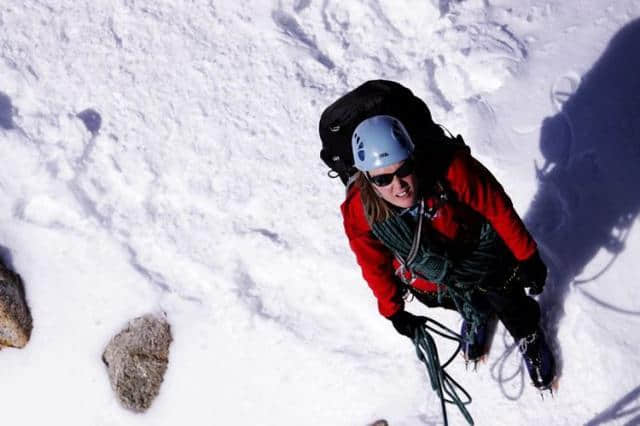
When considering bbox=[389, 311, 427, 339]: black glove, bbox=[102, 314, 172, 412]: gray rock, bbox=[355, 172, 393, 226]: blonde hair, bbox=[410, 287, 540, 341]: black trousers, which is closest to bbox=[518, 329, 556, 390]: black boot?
bbox=[410, 287, 540, 341]: black trousers

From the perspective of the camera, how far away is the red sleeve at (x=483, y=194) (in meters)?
3.08

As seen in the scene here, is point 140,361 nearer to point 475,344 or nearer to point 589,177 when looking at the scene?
point 475,344

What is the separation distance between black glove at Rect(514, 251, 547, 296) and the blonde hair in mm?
948

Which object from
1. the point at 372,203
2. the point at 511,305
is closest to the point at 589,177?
the point at 511,305

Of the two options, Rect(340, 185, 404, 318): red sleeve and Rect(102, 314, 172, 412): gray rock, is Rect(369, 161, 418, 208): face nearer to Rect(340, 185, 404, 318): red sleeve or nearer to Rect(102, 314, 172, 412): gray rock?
Rect(340, 185, 404, 318): red sleeve

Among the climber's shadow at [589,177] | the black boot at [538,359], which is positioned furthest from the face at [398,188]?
the climber's shadow at [589,177]

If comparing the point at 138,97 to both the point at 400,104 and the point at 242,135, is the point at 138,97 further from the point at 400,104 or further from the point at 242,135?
the point at 400,104

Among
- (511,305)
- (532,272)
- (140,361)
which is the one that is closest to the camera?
(532,272)

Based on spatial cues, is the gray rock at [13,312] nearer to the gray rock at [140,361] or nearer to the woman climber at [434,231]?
the gray rock at [140,361]

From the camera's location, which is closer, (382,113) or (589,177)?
(382,113)

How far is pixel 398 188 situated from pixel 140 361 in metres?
3.14

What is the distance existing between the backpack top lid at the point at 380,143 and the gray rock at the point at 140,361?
295cm

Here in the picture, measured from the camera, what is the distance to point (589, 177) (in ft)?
15.5

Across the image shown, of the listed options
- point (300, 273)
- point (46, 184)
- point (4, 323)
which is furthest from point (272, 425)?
point (46, 184)
